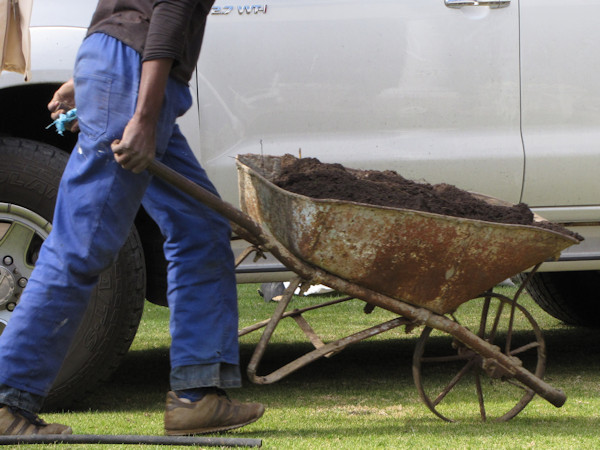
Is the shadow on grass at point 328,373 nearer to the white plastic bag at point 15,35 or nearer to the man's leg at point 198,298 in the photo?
the man's leg at point 198,298

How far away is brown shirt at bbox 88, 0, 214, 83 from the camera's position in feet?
8.43

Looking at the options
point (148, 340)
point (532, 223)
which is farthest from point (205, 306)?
point (148, 340)

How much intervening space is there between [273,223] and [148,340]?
105 inches

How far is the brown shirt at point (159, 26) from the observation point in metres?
2.57

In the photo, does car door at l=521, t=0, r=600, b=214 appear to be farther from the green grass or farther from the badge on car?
the badge on car

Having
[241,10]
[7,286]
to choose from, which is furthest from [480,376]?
[7,286]

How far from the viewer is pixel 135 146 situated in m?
2.57

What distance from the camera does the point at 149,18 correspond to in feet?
8.86

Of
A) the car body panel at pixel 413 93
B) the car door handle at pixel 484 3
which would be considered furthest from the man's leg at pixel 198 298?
the car door handle at pixel 484 3

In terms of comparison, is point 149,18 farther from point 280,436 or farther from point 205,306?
point 280,436

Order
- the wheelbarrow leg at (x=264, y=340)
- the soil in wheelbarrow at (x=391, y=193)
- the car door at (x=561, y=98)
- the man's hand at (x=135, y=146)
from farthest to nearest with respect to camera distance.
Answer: the car door at (x=561, y=98) < the soil in wheelbarrow at (x=391, y=193) < the wheelbarrow leg at (x=264, y=340) < the man's hand at (x=135, y=146)

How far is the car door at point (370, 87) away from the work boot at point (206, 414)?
3.44 feet

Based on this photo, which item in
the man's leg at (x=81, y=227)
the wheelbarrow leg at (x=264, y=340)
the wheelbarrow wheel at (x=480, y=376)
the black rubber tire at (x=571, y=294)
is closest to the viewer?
the man's leg at (x=81, y=227)

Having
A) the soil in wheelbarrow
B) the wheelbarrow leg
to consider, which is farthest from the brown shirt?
the wheelbarrow leg
